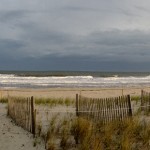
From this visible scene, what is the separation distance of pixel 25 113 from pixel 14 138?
36.2 inches

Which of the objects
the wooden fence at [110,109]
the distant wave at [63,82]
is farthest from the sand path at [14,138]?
the distant wave at [63,82]

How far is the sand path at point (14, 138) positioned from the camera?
10.1 meters

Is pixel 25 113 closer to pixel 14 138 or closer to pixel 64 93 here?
pixel 14 138

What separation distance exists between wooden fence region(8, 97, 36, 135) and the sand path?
18 cm

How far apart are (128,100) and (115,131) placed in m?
1.35

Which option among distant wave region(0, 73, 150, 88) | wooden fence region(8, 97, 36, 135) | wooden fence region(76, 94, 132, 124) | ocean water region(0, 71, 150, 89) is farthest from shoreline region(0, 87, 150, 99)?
wooden fence region(76, 94, 132, 124)

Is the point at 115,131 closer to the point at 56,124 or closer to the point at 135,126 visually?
the point at 135,126

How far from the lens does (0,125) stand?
1215cm

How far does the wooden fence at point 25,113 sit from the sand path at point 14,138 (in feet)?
0.59

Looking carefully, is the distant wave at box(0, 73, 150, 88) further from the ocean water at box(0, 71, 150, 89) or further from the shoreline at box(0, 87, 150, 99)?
the shoreline at box(0, 87, 150, 99)

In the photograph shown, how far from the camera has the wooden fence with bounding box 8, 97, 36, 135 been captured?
434 inches

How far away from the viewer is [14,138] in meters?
10.8

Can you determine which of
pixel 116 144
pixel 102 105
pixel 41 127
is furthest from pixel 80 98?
pixel 116 144

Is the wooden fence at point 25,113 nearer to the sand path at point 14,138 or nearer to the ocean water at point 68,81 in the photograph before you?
the sand path at point 14,138
